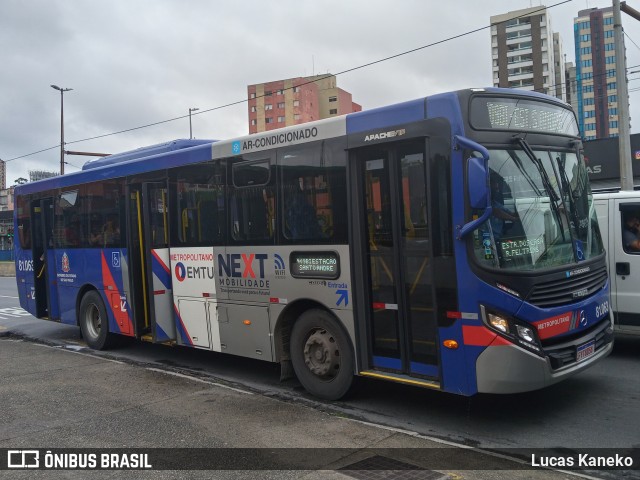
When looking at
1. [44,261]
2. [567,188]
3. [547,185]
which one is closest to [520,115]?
[547,185]

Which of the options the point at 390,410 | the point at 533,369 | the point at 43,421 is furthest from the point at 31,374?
the point at 533,369

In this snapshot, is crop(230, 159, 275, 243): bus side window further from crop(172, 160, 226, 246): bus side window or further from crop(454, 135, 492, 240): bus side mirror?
crop(454, 135, 492, 240): bus side mirror

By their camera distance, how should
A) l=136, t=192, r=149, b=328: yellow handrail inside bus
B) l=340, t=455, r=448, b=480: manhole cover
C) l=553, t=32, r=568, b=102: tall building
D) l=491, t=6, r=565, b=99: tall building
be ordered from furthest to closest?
l=553, t=32, r=568, b=102: tall building → l=491, t=6, r=565, b=99: tall building → l=136, t=192, r=149, b=328: yellow handrail inside bus → l=340, t=455, r=448, b=480: manhole cover

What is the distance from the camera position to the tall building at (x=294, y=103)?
106 m

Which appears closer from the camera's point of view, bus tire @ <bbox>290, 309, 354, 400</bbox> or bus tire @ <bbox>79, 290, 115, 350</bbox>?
bus tire @ <bbox>290, 309, 354, 400</bbox>

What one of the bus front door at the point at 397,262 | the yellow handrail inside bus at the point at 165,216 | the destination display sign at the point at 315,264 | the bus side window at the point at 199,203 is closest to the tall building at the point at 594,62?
the yellow handrail inside bus at the point at 165,216

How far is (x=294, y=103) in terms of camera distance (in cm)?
10769

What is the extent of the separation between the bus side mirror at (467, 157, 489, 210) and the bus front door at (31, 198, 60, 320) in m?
9.17

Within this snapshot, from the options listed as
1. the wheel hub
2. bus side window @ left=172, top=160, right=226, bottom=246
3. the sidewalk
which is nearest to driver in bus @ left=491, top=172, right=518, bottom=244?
the sidewalk

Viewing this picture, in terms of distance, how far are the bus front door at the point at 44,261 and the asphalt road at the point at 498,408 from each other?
315cm

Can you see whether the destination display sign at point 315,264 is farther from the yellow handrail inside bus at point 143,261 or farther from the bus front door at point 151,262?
the yellow handrail inside bus at point 143,261

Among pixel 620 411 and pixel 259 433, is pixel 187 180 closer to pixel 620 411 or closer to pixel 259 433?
pixel 259 433

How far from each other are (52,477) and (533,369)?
13.8 ft

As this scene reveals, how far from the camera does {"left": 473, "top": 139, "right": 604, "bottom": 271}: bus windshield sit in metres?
5.19
